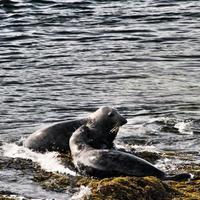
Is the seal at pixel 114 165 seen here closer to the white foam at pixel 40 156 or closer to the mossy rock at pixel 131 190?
the white foam at pixel 40 156

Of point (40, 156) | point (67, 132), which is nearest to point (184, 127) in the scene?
point (67, 132)

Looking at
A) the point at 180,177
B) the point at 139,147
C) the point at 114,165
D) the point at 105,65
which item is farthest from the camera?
the point at 105,65

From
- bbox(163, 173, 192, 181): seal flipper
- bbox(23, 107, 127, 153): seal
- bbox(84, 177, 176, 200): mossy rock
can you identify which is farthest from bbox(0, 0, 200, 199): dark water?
bbox(163, 173, 192, 181): seal flipper

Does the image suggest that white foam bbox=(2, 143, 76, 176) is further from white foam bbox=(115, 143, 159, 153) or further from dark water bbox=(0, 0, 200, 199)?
white foam bbox=(115, 143, 159, 153)

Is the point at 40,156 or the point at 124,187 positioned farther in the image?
the point at 40,156

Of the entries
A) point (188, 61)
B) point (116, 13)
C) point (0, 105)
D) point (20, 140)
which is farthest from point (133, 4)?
point (20, 140)

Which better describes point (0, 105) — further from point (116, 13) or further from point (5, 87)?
point (116, 13)

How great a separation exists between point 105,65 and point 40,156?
349 inches

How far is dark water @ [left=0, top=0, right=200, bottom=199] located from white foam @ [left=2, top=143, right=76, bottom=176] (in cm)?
53

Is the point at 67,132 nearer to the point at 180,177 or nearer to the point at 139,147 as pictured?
the point at 139,147

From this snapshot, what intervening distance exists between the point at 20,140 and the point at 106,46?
10.7m

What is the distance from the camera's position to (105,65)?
761 inches

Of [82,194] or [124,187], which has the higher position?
[124,187]

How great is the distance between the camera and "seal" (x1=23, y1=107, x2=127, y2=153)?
10977 millimetres
